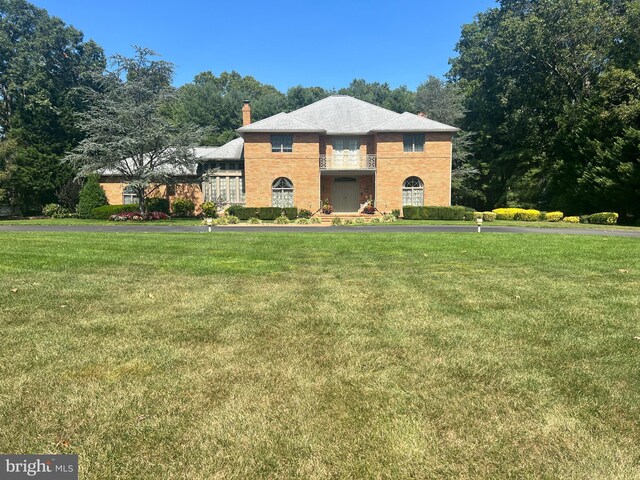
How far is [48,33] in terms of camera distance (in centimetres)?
3734

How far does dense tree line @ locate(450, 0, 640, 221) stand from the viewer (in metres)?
27.0

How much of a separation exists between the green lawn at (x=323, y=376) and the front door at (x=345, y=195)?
2659 centimetres

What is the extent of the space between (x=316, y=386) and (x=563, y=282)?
18.6 feet

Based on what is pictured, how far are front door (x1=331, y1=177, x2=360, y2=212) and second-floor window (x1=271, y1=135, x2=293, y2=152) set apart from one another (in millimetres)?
4790

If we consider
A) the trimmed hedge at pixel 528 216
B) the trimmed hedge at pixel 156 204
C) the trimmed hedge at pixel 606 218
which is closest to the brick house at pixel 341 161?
the trimmed hedge at pixel 156 204

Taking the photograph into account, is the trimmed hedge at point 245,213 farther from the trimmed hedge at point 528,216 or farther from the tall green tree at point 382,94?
the tall green tree at point 382,94

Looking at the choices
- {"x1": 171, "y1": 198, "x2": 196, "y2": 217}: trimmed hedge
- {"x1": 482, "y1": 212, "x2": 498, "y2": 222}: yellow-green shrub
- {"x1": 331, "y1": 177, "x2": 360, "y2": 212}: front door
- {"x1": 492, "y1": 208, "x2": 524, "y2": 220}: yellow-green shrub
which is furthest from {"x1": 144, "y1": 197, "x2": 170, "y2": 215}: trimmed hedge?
{"x1": 492, "y1": 208, "x2": 524, "y2": 220}: yellow-green shrub

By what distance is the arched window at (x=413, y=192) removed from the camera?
105 ft

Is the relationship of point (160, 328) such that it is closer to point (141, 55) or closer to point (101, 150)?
point (101, 150)

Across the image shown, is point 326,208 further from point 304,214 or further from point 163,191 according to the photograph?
point 163,191

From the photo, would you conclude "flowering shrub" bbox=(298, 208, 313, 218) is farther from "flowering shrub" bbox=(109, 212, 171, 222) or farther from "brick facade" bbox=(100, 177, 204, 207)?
"flowering shrub" bbox=(109, 212, 171, 222)

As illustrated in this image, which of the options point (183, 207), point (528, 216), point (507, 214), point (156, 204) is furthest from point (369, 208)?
point (156, 204)

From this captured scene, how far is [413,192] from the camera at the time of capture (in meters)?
31.9

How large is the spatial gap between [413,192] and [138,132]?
20.4 meters
